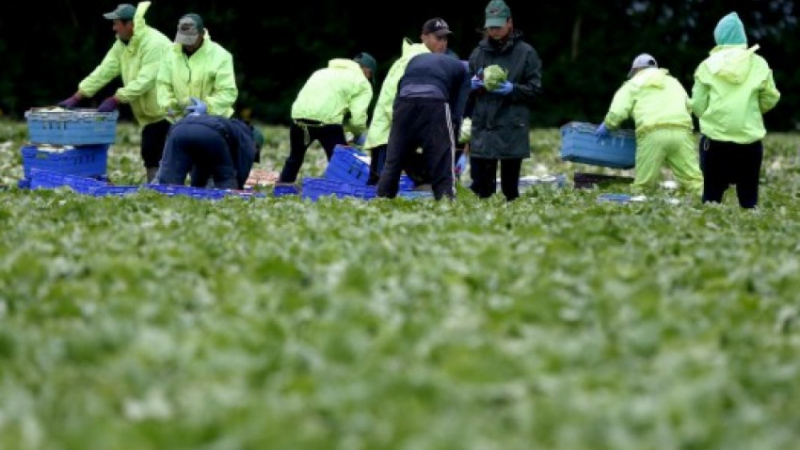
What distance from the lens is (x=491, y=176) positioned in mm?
14492

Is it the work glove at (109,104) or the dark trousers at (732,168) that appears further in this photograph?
the work glove at (109,104)

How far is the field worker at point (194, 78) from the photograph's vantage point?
14953mm

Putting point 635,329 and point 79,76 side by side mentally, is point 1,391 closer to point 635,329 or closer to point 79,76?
point 635,329

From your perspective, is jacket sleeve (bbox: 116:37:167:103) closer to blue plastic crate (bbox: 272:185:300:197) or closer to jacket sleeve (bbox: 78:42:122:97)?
jacket sleeve (bbox: 78:42:122:97)

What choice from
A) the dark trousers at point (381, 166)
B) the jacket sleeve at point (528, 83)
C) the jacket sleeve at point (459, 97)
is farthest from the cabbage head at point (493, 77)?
the dark trousers at point (381, 166)

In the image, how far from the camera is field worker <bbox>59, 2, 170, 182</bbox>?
15719 mm

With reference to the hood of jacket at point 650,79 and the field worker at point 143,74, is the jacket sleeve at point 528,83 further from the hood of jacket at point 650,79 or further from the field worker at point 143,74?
the field worker at point 143,74

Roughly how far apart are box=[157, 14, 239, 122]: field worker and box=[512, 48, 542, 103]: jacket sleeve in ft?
8.92

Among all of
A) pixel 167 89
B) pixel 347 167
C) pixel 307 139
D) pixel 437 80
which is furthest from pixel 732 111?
pixel 167 89

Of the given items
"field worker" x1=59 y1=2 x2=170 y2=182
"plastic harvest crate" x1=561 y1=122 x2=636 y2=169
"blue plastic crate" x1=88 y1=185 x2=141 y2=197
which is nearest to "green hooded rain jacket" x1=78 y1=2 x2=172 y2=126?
"field worker" x1=59 y1=2 x2=170 y2=182

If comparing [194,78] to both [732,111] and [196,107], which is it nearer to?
[196,107]

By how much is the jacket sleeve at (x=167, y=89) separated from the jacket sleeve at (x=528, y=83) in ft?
10.6

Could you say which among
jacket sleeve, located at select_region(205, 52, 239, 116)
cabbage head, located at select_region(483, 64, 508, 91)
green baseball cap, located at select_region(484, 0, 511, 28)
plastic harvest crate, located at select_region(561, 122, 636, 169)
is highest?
green baseball cap, located at select_region(484, 0, 511, 28)

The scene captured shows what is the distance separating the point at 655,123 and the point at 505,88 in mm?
2010
